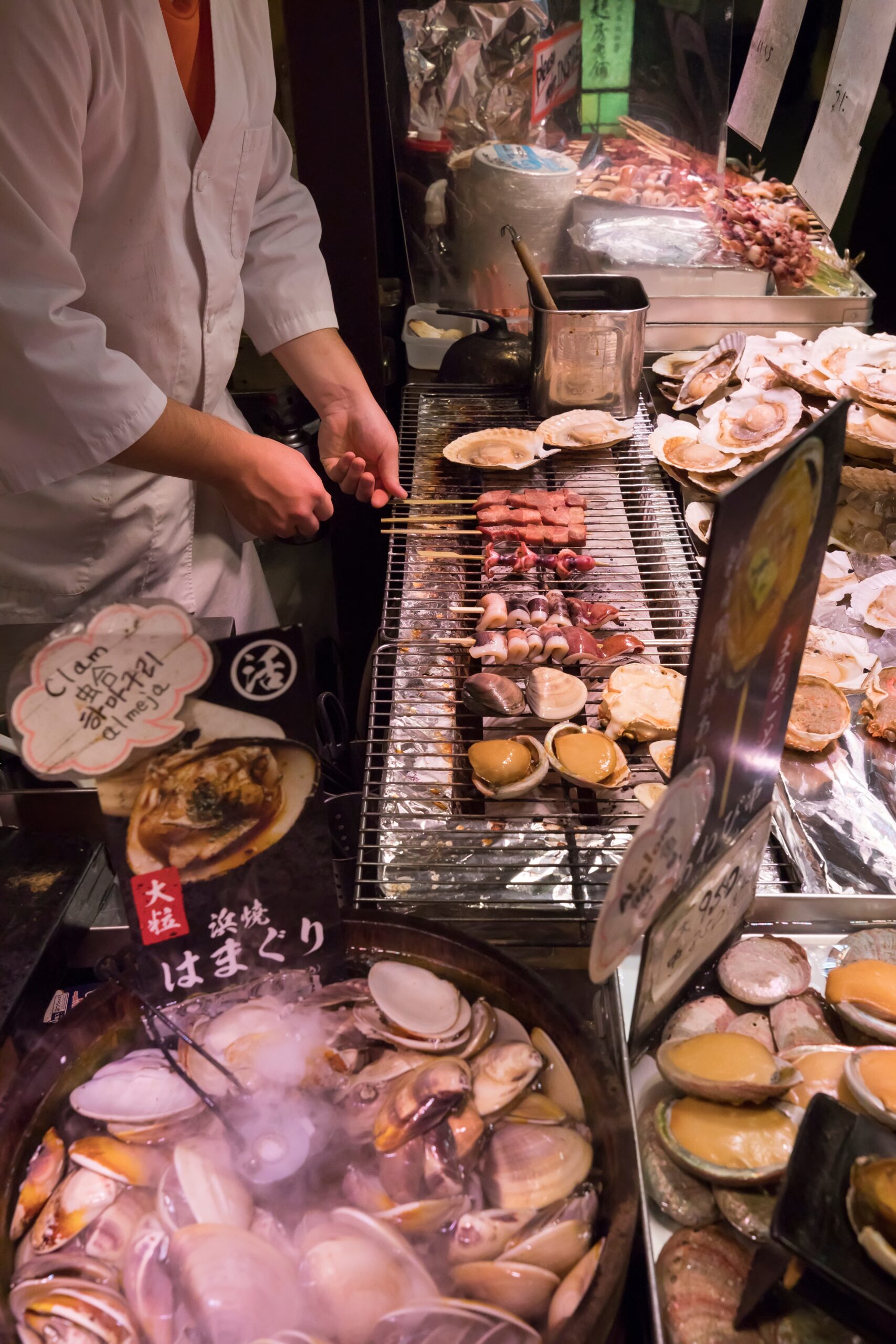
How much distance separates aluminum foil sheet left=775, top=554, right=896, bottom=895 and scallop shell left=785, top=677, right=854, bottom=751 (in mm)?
32

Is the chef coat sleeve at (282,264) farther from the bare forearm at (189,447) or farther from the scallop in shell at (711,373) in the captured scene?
the scallop in shell at (711,373)

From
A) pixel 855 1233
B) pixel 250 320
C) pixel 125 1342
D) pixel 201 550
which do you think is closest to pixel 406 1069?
pixel 125 1342

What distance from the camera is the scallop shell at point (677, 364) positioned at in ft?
11.0

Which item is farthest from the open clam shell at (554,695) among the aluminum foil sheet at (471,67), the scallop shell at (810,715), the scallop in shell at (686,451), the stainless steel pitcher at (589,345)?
the aluminum foil sheet at (471,67)

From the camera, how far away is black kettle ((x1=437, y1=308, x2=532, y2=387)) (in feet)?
11.0

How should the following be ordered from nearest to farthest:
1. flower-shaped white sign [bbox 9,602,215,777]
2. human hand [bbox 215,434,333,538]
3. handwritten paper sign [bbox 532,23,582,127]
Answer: flower-shaped white sign [bbox 9,602,215,777] < human hand [bbox 215,434,333,538] < handwritten paper sign [bbox 532,23,582,127]

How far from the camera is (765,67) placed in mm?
3932

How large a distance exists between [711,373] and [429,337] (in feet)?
3.77

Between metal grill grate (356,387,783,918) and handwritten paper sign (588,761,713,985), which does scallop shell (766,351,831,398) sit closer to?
metal grill grate (356,387,783,918)

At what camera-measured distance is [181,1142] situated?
3.56 ft

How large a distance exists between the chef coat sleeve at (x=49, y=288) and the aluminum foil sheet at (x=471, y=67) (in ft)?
7.76

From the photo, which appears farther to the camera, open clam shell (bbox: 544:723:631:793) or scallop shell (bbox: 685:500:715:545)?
scallop shell (bbox: 685:500:715:545)

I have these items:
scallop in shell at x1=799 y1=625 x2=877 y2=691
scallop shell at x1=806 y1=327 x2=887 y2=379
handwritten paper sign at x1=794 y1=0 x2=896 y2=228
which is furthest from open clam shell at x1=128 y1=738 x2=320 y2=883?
handwritten paper sign at x1=794 y1=0 x2=896 y2=228

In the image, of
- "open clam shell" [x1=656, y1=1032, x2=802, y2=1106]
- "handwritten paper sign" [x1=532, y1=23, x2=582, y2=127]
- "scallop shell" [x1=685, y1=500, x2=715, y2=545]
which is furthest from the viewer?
"handwritten paper sign" [x1=532, y1=23, x2=582, y2=127]
